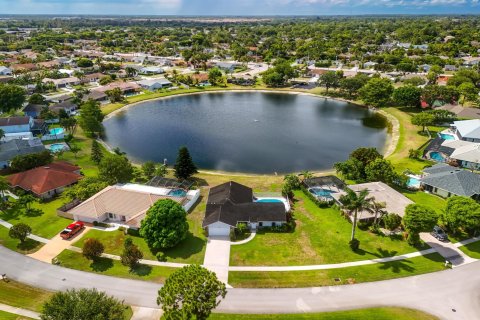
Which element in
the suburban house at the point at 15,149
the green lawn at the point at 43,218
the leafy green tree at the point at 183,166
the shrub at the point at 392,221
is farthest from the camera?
the suburban house at the point at 15,149

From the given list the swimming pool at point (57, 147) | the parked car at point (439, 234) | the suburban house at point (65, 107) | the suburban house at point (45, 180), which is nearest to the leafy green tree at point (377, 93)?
the parked car at point (439, 234)

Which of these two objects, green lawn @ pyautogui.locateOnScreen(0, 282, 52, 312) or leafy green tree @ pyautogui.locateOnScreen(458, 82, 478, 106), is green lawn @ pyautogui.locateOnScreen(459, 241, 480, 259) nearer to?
green lawn @ pyautogui.locateOnScreen(0, 282, 52, 312)

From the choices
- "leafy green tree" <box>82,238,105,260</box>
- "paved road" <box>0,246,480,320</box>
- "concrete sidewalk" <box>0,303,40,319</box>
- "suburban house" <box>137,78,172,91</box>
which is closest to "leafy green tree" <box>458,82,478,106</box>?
"paved road" <box>0,246,480,320</box>

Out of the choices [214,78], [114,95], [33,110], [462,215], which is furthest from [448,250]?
[214,78]

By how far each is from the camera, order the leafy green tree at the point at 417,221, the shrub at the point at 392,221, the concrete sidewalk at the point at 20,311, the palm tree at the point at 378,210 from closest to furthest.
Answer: the concrete sidewalk at the point at 20,311
the leafy green tree at the point at 417,221
the palm tree at the point at 378,210
the shrub at the point at 392,221

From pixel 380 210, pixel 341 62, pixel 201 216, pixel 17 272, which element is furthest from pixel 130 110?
pixel 341 62

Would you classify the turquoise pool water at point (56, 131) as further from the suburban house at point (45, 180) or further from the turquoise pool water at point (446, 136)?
the turquoise pool water at point (446, 136)
